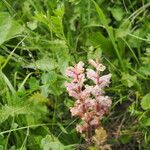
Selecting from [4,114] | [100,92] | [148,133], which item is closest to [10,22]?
[4,114]

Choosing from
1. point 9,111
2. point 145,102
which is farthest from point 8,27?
point 145,102

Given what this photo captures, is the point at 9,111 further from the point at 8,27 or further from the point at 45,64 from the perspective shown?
the point at 8,27

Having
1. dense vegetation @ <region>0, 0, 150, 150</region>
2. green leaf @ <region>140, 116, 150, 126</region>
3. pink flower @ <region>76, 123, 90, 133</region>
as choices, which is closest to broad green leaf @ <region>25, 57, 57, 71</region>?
dense vegetation @ <region>0, 0, 150, 150</region>

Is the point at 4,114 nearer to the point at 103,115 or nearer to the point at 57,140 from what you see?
the point at 57,140

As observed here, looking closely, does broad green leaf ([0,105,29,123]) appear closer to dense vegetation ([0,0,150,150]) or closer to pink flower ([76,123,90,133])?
dense vegetation ([0,0,150,150])

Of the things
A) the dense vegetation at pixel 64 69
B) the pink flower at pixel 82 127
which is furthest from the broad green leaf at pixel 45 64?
the pink flower at pixel 82 127

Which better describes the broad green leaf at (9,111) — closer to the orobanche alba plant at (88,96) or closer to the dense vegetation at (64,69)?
the dense vegetation at (64,69)
